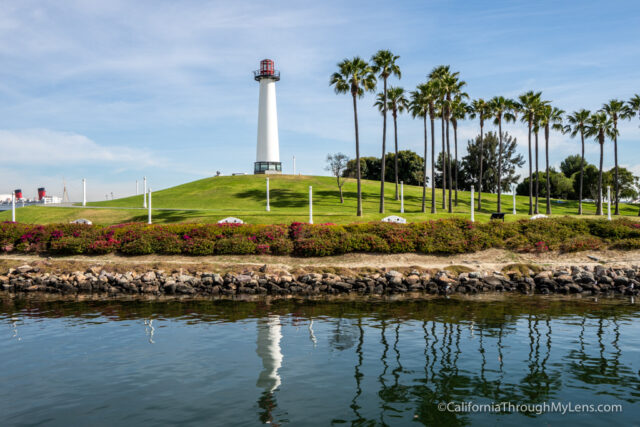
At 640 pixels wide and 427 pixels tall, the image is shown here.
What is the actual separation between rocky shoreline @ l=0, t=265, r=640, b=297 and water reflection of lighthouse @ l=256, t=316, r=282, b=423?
7657 millimetres

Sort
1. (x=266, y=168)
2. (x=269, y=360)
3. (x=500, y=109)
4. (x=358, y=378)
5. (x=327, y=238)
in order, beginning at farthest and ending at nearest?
(x=266, y=168)
(x=500, y=109)
(x=327, y=238)
(x=269, y=360)
(x=358, y=378)

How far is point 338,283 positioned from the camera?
26328 millimetres

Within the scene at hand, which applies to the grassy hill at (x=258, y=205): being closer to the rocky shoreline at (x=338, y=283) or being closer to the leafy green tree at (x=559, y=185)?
the leafy green tree at (x=559, y=185)

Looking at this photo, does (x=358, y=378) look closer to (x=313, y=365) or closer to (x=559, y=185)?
(x=313, y=365)

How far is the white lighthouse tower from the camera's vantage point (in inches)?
3063

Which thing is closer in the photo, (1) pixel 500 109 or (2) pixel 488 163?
(1) pixel 500 109

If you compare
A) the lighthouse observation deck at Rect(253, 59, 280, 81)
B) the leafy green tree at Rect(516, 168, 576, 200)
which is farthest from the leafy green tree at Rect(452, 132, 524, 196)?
the lighthouse observation deck at Rect(253, 59, 280, 81)

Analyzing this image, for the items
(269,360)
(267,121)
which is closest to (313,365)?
(269,360)

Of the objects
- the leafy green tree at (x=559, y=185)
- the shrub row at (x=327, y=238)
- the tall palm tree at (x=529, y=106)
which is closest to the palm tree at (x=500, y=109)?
the tall palm tree at (x=529, y=106)

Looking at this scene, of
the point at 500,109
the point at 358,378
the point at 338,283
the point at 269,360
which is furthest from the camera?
the point at 500,109

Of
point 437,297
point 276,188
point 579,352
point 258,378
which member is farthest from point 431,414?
point 276,188

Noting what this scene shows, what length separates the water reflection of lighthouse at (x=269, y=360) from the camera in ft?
33.1

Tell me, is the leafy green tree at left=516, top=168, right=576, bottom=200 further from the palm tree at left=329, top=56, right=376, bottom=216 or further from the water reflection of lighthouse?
the water reflection of lighthouse

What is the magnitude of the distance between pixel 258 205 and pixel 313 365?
2067 inches
